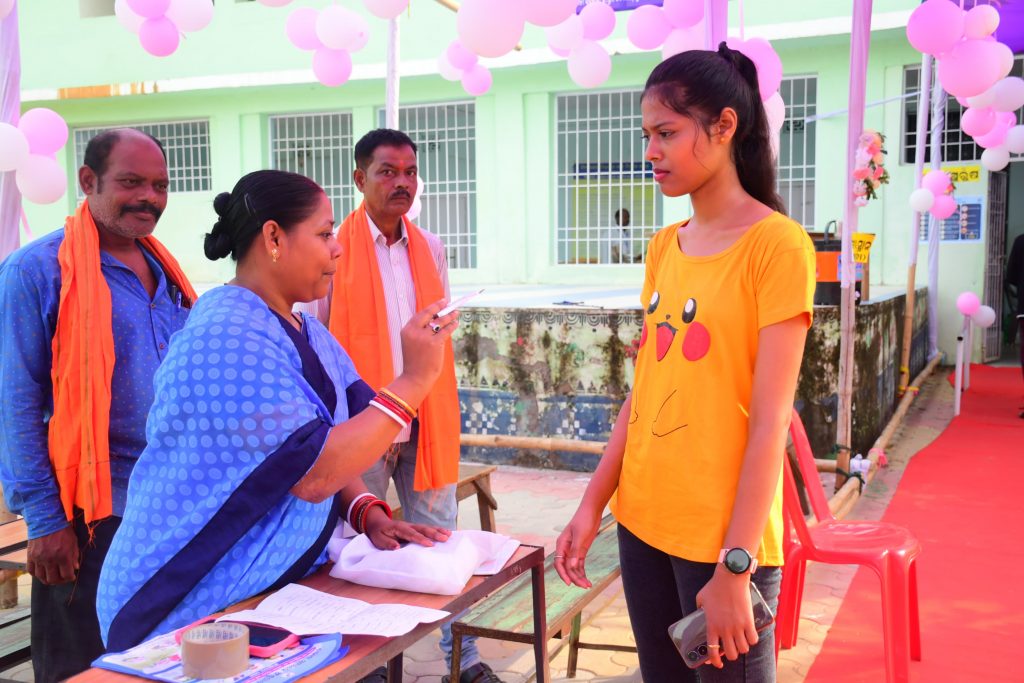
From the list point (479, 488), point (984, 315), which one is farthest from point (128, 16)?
point (984, 315)

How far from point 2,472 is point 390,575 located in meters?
1.25

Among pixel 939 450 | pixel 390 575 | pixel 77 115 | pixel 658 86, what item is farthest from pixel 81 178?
pixel 77 115

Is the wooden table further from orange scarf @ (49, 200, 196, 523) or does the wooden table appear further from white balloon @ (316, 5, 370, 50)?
white balloon @ (316, 5, 370, 50)

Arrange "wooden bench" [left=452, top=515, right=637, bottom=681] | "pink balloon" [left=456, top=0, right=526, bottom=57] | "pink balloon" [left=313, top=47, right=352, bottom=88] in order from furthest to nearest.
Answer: "pink balloon" [left=313, top=47, right=352, bottom=88] → "pink balloon" [left=456, top=0, right=526, bottom=57] → "wooden bench" [left=452, top=515, right=637, bottom=681]

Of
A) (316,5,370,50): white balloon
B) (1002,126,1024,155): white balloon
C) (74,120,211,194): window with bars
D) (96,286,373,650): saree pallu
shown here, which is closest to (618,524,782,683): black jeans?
(96,286,373,650): saree pallu

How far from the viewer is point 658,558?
1.69m

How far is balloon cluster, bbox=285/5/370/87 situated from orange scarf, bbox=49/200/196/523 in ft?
10.5

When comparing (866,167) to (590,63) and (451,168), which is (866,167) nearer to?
(590,63)

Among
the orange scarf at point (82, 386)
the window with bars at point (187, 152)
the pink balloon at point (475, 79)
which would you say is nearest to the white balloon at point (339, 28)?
the pink balloon at point (475, 79)

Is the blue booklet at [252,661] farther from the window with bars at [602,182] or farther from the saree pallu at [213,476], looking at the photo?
the window with bars at [602,182]

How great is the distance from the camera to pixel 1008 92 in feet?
20.9

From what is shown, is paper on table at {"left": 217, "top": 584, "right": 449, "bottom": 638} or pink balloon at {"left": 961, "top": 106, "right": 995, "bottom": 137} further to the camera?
pink balloon at {"left": 961, "top": 106, "right": 995, "bottom": 137}

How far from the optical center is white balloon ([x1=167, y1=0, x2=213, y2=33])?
16.0 feet

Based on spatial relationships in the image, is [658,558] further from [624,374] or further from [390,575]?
[624,374]
